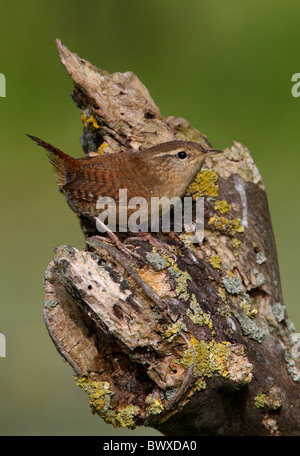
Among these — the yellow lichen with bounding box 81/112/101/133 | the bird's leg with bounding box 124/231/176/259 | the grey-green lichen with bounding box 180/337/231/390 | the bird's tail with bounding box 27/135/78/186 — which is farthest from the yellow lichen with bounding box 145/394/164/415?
the yellow lichen with bounding box 81/112/101/133

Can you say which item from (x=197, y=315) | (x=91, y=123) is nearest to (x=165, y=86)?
(x=91, y=123)

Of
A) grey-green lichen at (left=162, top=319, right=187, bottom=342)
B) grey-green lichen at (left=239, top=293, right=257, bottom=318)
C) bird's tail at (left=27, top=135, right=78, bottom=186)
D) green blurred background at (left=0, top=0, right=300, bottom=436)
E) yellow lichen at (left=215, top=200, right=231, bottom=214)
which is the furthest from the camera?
green blurred background at (left=0, top=0, right=300, bottom=436)

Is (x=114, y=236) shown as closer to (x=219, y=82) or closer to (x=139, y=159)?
(x=139, y=159)

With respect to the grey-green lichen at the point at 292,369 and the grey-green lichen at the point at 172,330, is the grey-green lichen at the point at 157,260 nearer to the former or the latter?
the grey-green lichen at the point at 172,330

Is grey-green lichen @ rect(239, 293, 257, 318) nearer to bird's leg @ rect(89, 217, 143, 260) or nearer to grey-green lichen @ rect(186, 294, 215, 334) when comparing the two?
grey-green lichen @ rect(186, 294, 215, 334)

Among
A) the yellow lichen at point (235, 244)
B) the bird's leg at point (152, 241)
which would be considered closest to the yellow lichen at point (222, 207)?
the yellow lichen at point (235, 244)
